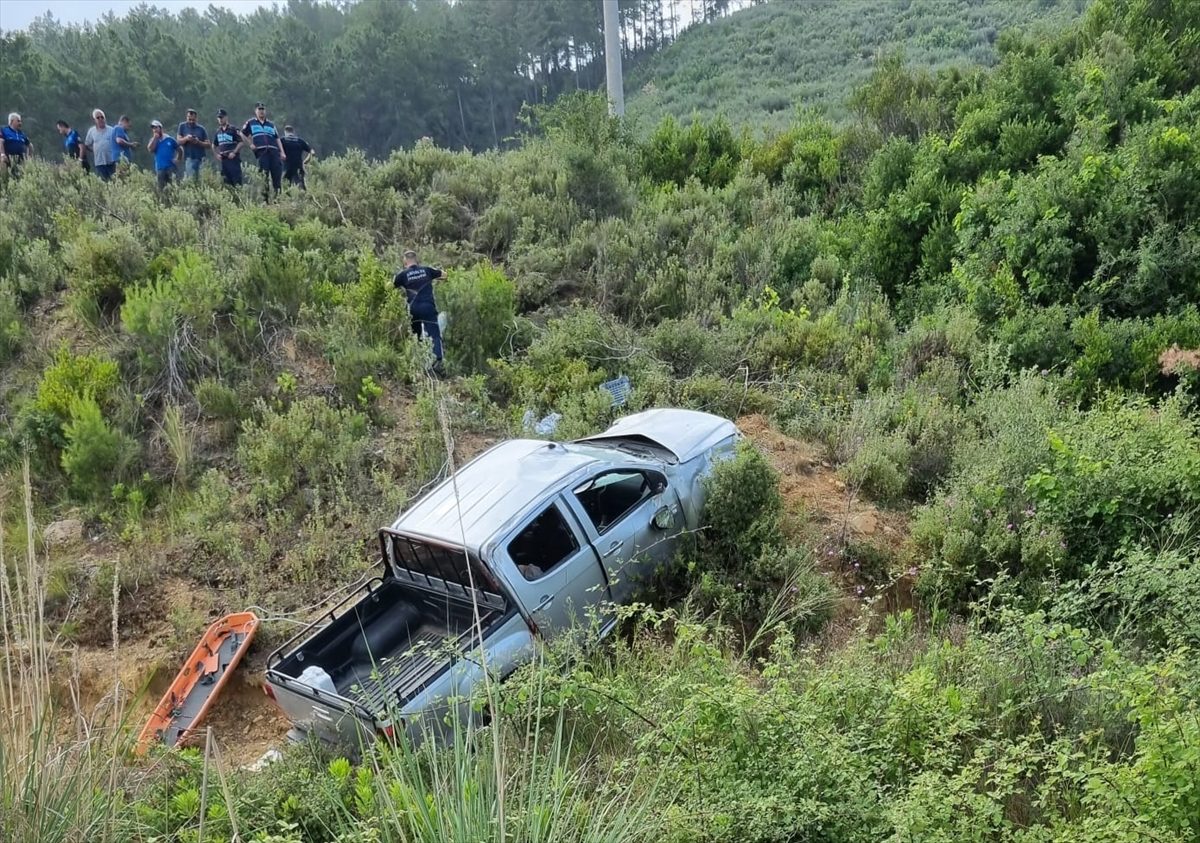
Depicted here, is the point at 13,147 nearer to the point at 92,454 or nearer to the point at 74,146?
the point at 74,146

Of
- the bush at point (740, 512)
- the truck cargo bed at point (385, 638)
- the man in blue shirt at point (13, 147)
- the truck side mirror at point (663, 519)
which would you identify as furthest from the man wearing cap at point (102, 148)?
the bush at point (740, 512)

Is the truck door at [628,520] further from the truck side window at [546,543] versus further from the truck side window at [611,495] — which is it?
the truck side window at [546,543]

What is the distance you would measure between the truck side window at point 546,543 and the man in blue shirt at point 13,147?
13268 millimetres

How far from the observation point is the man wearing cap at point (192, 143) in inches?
553

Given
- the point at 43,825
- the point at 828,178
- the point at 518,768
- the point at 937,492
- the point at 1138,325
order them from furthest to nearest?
the point at 828,178
the point at 1138,325
the point at 937,492
the point at 518,768
the point at 43,825

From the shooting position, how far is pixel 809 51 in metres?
45.9

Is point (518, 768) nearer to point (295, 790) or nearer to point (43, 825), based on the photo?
point (43, 825)

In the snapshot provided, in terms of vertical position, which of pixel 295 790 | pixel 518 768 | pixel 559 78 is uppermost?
pixel 559 78

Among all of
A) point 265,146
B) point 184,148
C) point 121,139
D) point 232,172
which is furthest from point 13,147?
point 265,146

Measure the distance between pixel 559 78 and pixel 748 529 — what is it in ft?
206

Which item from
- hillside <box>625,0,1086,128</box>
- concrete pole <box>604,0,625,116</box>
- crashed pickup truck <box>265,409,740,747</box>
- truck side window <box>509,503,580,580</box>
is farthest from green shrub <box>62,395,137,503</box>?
hillside <box>625,0,1086,128</box>

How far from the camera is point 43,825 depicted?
2.29 meters

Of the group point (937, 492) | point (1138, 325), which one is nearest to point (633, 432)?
point (937, 492)

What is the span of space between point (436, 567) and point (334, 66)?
47037 millimetres
